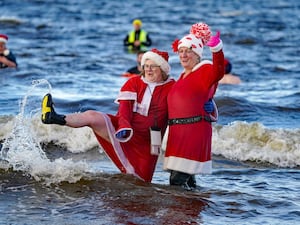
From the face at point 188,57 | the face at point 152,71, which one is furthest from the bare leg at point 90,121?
the face at point 188,57

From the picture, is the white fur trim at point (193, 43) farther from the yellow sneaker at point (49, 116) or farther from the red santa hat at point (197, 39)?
the yellow sneaker at point (49, 116)

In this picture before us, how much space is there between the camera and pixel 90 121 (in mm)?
8047

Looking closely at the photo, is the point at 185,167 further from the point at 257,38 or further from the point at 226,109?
the point at 257,38

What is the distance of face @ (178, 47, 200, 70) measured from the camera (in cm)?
805

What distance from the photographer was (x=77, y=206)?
793 cm

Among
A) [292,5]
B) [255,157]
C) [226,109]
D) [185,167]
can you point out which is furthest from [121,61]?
[292,5]

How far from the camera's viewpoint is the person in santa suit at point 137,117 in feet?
26.4

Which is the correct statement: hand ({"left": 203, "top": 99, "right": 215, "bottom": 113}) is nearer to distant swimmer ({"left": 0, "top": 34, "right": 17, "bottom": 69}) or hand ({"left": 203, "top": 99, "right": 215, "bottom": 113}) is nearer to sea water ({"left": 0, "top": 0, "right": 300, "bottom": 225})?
sea water ({"left": 0, "top": 0, "right": 300, "bottom": 225})

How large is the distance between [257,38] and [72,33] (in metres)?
7.00

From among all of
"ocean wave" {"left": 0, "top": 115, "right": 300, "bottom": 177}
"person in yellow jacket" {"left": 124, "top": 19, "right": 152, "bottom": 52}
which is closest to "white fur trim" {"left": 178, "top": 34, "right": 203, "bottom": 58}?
"ocean wave" {"left": 0, "top": 115, "right": 300, "bottom": 177}

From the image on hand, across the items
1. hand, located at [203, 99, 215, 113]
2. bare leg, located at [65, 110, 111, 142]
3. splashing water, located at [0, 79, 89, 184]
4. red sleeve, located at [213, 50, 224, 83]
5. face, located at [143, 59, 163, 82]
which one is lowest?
splashing water, located at [0, 79, 89, 184]

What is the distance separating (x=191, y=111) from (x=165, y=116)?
0.39 metres

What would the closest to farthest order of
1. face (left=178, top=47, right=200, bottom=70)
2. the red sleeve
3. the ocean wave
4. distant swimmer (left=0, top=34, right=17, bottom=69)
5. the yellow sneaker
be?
the red sleeve
the yellow sneaker
face (left=178, top=47, right=200, bottom=70)
the ocean wave
distant swimmer (left=0, top=34, right=17, bottom=69)

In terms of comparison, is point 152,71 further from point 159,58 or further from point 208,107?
point 208,107
